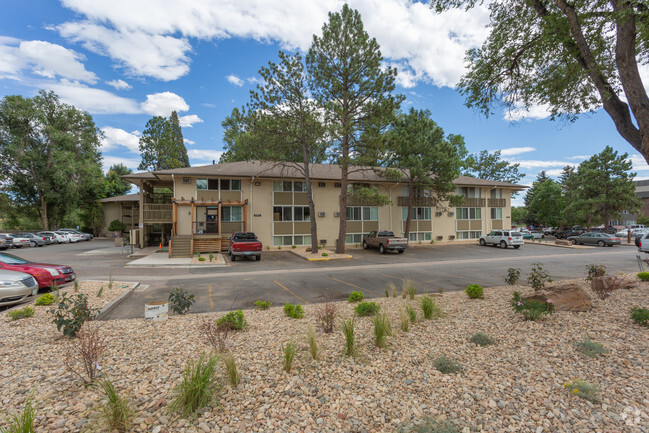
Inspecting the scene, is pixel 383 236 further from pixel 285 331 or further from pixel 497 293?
pixel 285 331

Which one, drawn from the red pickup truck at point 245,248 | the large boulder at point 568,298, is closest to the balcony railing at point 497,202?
the red pickup truck at point 245,248

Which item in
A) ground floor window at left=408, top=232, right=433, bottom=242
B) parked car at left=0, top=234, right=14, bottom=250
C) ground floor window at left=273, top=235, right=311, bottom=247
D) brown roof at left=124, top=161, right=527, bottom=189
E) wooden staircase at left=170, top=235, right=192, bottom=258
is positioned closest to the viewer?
wooden staircase at left=170, top=235, right=192, bottom=258

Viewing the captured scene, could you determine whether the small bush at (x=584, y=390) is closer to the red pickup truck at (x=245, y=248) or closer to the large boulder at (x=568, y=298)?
the large boulder at (x=568, y=298)

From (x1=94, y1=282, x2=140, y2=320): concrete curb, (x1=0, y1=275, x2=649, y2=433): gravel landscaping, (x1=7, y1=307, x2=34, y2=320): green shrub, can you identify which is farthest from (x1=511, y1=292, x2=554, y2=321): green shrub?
(x1=7, y1=307, x2=34, y2=320): green shrub

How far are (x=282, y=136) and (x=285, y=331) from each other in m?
16.8

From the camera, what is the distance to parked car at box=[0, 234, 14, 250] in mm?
26364

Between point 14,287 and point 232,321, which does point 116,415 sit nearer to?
point 232,321

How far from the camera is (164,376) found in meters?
3.70

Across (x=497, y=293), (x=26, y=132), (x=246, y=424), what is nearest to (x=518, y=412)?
(x=246, y=424)

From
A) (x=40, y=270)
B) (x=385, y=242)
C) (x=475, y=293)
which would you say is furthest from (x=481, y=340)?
(x=385, y=242)

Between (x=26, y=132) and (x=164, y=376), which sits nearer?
(x=164, y=376)

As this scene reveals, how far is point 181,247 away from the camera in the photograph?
20.7 meters

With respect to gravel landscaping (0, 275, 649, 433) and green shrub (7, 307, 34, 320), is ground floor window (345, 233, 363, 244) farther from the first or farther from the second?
green shrub (7, 307, 34, 320)

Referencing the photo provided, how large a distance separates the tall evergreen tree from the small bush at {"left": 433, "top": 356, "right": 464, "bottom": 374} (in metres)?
16.8
